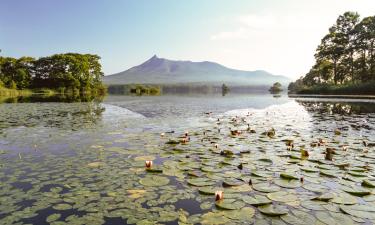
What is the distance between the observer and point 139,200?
193 inches

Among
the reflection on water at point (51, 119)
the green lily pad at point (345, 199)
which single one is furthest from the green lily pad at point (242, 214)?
the reflection on water at point (51, 119)

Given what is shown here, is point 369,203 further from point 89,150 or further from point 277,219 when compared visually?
point 89,150

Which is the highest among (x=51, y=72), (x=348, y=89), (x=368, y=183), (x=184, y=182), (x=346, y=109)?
(x=51, y=72)

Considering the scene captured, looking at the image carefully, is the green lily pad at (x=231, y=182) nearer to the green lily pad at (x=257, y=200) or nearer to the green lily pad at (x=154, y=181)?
the green lily pad at (x=257, y=200)

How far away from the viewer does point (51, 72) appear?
88750mm

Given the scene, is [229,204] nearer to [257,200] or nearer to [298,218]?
[257,200]

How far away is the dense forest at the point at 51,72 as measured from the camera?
82312mm

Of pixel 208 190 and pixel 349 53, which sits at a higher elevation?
pixel 349 53

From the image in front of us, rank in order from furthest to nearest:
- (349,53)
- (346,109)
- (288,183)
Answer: (349,53)
(346,109)
(288,183)

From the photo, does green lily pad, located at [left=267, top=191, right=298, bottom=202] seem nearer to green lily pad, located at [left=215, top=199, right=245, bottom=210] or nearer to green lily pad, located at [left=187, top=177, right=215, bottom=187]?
green lily pad, located at [left=215, top=199, right=245, bottom=210]

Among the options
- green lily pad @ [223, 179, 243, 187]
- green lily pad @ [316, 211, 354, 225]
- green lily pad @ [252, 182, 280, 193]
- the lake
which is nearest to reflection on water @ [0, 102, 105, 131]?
the lake

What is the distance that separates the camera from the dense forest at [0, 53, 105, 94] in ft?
270

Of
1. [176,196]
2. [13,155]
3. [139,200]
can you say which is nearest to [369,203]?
[176,196]

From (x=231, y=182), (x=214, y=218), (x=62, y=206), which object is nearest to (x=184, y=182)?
(x=231, y=182)
